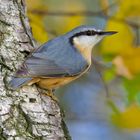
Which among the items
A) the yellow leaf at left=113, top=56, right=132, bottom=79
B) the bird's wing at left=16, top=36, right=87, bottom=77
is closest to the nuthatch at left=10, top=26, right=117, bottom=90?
the bird's wing at left=16, top=36, right=87, bottom=77

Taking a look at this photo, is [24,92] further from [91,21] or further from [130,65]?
[91,21]

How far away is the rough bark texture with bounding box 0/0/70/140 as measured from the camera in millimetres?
2670

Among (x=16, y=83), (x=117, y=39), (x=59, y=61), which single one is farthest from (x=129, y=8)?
(x=16, y=83)

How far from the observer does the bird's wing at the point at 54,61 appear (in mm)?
2982

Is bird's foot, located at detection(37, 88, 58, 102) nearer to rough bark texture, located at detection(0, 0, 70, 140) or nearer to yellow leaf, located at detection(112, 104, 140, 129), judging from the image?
rough bark texture, located at detection(0, 0, 70, 140)

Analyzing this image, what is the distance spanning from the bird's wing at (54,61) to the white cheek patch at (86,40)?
0.25 feet

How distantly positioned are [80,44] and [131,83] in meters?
0.38

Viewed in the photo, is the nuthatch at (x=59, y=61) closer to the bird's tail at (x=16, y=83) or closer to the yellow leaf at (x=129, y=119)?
the bird's tail at (x=16, y=83)

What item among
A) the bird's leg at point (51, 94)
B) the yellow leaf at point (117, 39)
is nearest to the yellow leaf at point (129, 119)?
the yellow leaf at point (117, 39)

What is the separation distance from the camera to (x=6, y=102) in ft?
8.98

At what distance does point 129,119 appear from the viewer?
3990 millimetres

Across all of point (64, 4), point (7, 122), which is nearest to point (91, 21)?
point (64, 4)

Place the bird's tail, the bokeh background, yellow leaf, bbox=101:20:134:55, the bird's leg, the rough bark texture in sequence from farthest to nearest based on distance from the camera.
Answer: yellow leaf, bbox=101:20:134:55
the bokeh background
the bird's leg
the bird's tail
the rough bark texture

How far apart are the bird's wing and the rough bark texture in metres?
0.05
